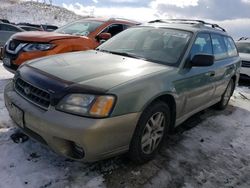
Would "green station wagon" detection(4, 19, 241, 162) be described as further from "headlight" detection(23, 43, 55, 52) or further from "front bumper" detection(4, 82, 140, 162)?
"headlight" detection(23, 43, 55, 52)

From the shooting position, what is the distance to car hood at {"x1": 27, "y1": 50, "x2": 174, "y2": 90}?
3.08 m

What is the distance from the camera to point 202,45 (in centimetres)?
466

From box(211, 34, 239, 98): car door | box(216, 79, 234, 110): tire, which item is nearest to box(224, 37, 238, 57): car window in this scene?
box(211, 34, 239, 98): car door

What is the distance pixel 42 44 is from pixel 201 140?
326cm

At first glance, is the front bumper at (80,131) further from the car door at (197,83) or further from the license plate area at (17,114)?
the car door at (197,83)

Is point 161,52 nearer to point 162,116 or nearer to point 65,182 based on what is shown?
point 162,116

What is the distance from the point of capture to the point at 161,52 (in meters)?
4.13

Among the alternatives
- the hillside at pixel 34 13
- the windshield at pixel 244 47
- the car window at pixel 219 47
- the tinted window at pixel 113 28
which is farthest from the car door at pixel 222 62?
the hillside at pixel 34 13

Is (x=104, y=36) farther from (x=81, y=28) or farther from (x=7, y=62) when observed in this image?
(x=7, y=62)

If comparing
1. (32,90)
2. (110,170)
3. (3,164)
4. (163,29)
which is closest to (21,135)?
(3,164)

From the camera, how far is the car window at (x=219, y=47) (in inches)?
205

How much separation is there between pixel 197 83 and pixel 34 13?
146 ft

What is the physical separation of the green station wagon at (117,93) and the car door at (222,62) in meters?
0.37

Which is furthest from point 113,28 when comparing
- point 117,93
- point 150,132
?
point 117,93
